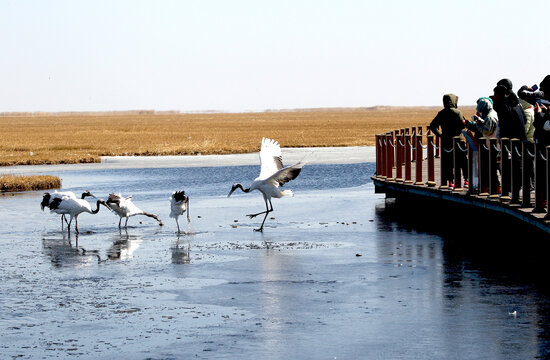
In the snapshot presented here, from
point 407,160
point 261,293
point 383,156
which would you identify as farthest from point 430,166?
point 261,293

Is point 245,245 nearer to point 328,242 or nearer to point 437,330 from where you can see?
point 328,242

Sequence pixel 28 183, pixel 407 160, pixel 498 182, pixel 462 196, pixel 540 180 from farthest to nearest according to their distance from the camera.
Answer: pixel 28 183 < pixel 407 160 < pixel 462 196 < pixel 498 182 < pixel 540 180

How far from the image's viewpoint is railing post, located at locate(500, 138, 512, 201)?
1491cm

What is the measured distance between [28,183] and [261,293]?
2046 cm

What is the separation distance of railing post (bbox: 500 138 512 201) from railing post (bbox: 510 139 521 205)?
220 millimetres

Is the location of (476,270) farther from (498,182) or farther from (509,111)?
(498,182)

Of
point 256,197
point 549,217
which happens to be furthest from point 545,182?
point 256,197

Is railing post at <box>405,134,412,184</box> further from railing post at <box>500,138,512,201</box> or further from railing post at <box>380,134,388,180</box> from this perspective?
railing post at <box>500,138,512,201</box>

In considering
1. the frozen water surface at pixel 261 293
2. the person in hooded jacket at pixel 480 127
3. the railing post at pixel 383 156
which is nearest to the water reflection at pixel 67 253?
the frozen water surface at pixel 261 293

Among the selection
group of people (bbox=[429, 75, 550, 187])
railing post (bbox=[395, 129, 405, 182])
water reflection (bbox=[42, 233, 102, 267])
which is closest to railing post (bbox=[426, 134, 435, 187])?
group of people (bbox=[429, 75, 550, 187])

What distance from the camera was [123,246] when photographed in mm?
16219

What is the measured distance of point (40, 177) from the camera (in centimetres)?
3228

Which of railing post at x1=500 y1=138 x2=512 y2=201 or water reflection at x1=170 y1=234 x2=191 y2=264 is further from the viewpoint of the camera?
railing post at x1=500 y1=138 x2=512 y2=201

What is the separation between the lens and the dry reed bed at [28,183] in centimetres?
3023
